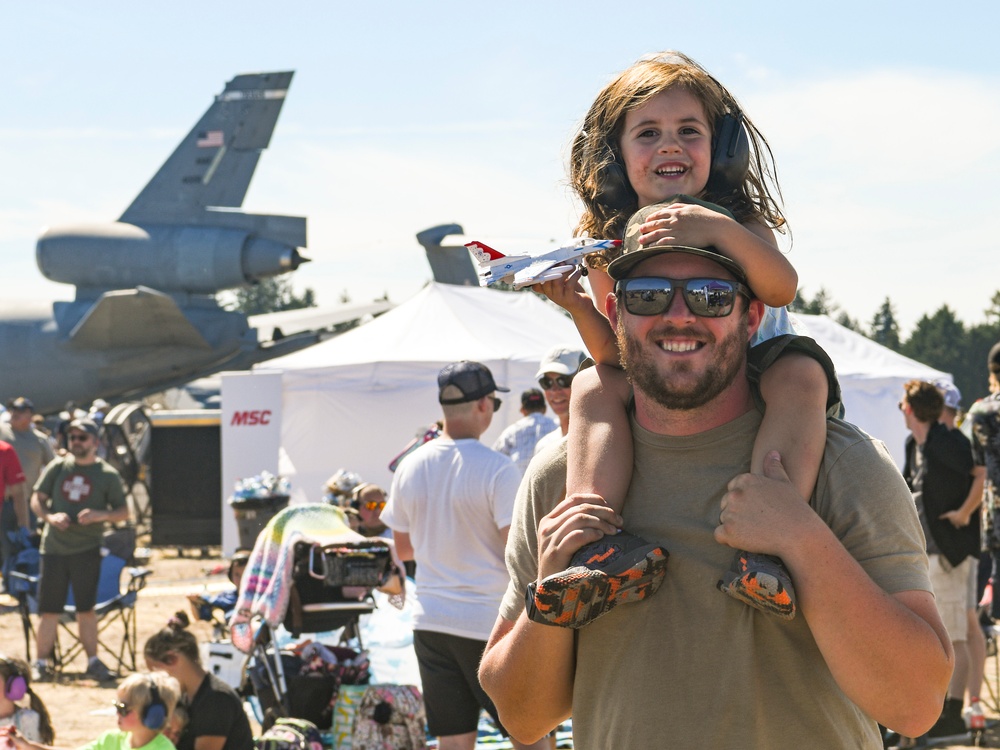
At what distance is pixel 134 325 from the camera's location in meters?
24.4

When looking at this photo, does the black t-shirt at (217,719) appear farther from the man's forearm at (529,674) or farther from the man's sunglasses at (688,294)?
the man's sunglasses at (688,294)

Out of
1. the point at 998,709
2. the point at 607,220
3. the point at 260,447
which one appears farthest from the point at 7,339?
the point at 607,220

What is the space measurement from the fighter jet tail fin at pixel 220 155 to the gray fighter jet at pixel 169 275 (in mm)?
24

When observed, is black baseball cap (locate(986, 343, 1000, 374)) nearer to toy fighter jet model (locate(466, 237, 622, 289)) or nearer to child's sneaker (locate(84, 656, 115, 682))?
toy fighter jet model (locate(466, 237, 622, 289))

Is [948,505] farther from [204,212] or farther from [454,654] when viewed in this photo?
[204,212]

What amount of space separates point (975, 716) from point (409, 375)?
306 inches

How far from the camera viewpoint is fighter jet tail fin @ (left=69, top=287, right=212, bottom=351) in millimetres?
23344

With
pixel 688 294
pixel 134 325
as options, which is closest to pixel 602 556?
pixel 688 294

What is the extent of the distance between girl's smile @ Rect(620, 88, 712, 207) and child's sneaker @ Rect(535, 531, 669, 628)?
731mm

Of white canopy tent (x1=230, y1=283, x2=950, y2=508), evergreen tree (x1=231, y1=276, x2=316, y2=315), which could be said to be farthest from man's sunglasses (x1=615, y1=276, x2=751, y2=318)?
evergreen tree (x1=231, y1=276, x2=316, y2=315)

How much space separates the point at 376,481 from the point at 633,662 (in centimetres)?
1249

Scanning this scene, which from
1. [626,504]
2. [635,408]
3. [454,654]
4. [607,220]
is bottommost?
[454,654]

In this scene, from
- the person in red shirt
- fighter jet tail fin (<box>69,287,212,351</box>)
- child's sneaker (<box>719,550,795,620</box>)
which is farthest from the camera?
fighter jet tail fin (<box>69,287,212,351</box>)

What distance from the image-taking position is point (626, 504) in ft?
6.47
